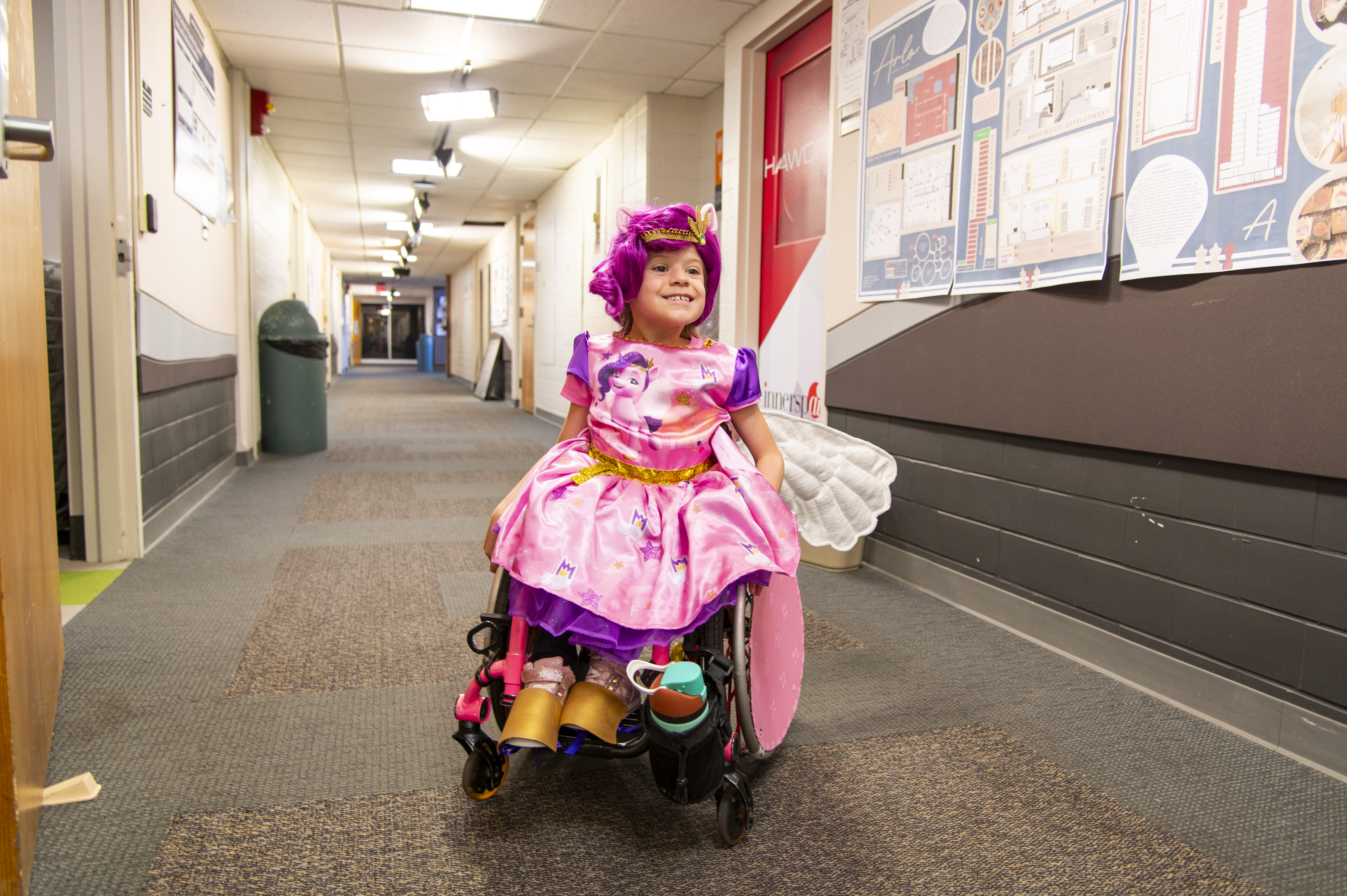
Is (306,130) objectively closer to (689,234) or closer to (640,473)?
(689,234)

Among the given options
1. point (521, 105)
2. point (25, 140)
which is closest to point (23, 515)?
point (25, 140)

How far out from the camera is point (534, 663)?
4.47ft

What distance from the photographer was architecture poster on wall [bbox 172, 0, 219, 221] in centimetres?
353

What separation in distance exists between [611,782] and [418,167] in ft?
22.1

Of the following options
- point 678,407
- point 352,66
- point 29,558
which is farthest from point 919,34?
point 352,66

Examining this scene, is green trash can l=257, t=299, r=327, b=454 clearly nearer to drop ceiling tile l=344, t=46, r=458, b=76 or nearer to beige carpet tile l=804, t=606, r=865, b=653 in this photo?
drop ceiling tile l=344, t=46, r=458, b=76

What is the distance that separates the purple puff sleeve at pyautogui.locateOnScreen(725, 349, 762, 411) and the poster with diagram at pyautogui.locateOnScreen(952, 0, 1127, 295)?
98 cm

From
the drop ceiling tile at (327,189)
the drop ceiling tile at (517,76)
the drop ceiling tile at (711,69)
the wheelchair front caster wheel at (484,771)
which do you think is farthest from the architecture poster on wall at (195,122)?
the drop ceiling tile at (327,189)

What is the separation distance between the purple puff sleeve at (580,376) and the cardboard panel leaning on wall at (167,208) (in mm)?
2187

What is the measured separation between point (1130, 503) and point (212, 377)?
13.2ft

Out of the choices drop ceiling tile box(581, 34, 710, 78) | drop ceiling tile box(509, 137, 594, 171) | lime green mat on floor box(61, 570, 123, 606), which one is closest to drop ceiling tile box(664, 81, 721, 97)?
drop ceiling tile box(581, 34, 710, 78)

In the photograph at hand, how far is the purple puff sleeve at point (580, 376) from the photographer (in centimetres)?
153

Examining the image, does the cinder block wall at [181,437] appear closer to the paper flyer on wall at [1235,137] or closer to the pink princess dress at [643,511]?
the pink princess dress at [643,511]

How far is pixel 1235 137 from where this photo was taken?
1662 mm
